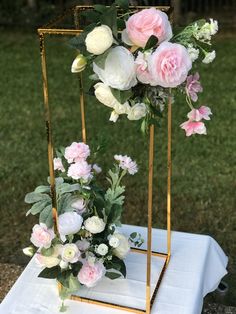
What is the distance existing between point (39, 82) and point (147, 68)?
4147mm

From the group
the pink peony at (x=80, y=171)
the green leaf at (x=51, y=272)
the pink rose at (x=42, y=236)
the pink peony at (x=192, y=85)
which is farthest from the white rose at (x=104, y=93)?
the green leaf at (x=51, y=272)

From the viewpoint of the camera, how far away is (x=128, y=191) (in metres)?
3.87

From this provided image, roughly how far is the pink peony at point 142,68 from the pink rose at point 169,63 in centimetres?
2


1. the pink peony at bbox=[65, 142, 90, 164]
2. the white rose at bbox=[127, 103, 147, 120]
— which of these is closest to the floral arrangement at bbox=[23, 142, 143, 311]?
the pink peony at bbox=[65, 142, 90, 164]

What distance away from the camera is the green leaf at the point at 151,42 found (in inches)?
64.6

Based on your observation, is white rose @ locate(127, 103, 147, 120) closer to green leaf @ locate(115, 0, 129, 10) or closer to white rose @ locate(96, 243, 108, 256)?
green leaf @ locate(115, 0, 129, 10)

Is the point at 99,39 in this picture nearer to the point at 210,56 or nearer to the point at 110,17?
the point at 110,17

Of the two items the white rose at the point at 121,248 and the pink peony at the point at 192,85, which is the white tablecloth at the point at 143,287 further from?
the pink peony at the point at 192,85

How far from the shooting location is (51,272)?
6.97 feet

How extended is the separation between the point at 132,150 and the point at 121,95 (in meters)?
2.67

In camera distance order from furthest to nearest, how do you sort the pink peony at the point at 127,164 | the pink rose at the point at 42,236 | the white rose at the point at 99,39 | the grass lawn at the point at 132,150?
the grass lawn at the point at 132,150, the pink peony at the point at 127,164, the pink rose at the point at 42,236, the white rose at the point at 99,39

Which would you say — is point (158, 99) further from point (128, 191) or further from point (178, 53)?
point (128, 191)

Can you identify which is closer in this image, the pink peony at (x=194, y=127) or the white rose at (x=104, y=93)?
the white rose at (x=104, y=93)

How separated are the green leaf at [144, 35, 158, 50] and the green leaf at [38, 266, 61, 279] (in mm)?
899
